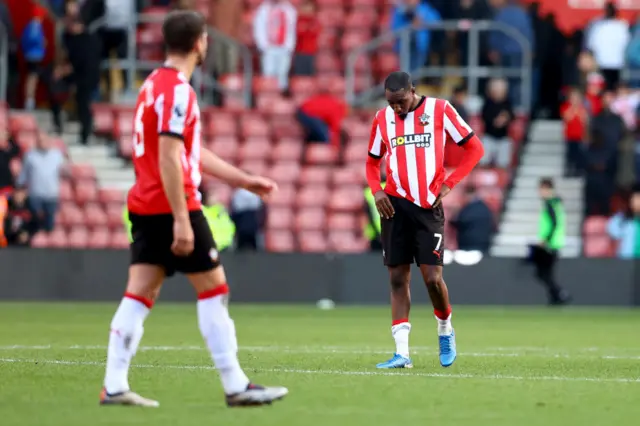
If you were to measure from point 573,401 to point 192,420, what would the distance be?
2.34m

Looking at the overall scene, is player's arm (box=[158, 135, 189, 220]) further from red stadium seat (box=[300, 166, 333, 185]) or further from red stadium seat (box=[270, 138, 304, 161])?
red stadium seat (box=[270, 138, 304, 161])

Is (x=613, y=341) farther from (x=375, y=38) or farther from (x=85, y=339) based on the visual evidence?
(x=375, y=38)

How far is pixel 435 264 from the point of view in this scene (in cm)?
1116

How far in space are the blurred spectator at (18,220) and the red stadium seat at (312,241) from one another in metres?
4.18

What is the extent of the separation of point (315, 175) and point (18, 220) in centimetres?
483

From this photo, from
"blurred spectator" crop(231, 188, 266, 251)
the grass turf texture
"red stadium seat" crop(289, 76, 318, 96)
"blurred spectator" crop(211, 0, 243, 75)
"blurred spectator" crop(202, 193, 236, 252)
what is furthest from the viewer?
"blurred spectator" crop(211, 0, 243, 75)

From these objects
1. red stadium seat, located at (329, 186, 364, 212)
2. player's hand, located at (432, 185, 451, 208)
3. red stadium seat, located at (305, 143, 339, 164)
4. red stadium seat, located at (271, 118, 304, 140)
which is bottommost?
red stadium seat, located at (329, 186, 364, 212)

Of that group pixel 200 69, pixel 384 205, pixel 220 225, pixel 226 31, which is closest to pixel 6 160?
pixel 220 225

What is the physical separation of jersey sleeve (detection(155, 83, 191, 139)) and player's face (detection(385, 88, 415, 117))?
326cm

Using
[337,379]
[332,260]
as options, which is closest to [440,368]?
[337,379]

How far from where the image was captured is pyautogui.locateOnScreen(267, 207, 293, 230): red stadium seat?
24516 millimetres

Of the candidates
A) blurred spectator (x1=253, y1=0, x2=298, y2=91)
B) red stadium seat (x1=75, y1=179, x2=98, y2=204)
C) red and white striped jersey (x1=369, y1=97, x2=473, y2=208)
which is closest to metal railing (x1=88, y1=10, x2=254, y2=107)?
blurred spectator (x1=253, y1=0, x2=298, y2=91)

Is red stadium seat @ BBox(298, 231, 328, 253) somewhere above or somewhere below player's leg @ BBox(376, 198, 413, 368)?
below

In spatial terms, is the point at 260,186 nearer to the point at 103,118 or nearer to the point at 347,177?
the point at 347,177
